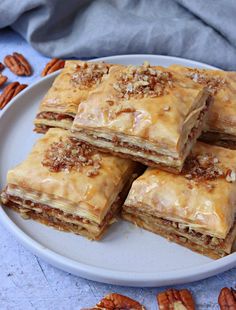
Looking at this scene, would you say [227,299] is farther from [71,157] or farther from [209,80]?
[209,80]

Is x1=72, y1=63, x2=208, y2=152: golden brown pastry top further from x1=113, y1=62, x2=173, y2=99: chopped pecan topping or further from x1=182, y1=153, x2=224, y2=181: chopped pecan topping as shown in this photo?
x1=182, y1=153, x2=224, y2=181: chopped pecan topping

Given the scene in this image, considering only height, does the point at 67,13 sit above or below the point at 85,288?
above

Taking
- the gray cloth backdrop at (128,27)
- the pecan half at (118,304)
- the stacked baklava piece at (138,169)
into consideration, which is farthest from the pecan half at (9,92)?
the pecan half at (118,304)

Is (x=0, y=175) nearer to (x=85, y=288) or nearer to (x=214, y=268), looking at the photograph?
(x=85, y=288)

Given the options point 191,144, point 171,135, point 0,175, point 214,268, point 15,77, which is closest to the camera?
point 214,268

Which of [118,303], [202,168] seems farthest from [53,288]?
[202,168]

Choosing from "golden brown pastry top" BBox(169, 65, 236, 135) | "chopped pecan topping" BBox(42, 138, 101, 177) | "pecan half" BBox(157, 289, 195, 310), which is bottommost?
"pecan half" BBox(157, 289, 195, 310)

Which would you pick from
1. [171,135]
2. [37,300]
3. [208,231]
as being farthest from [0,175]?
[208,231]

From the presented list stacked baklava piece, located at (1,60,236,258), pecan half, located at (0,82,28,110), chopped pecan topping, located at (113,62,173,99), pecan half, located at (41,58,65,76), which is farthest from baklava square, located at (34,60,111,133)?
pecan half, located at (41,58,65,76)
